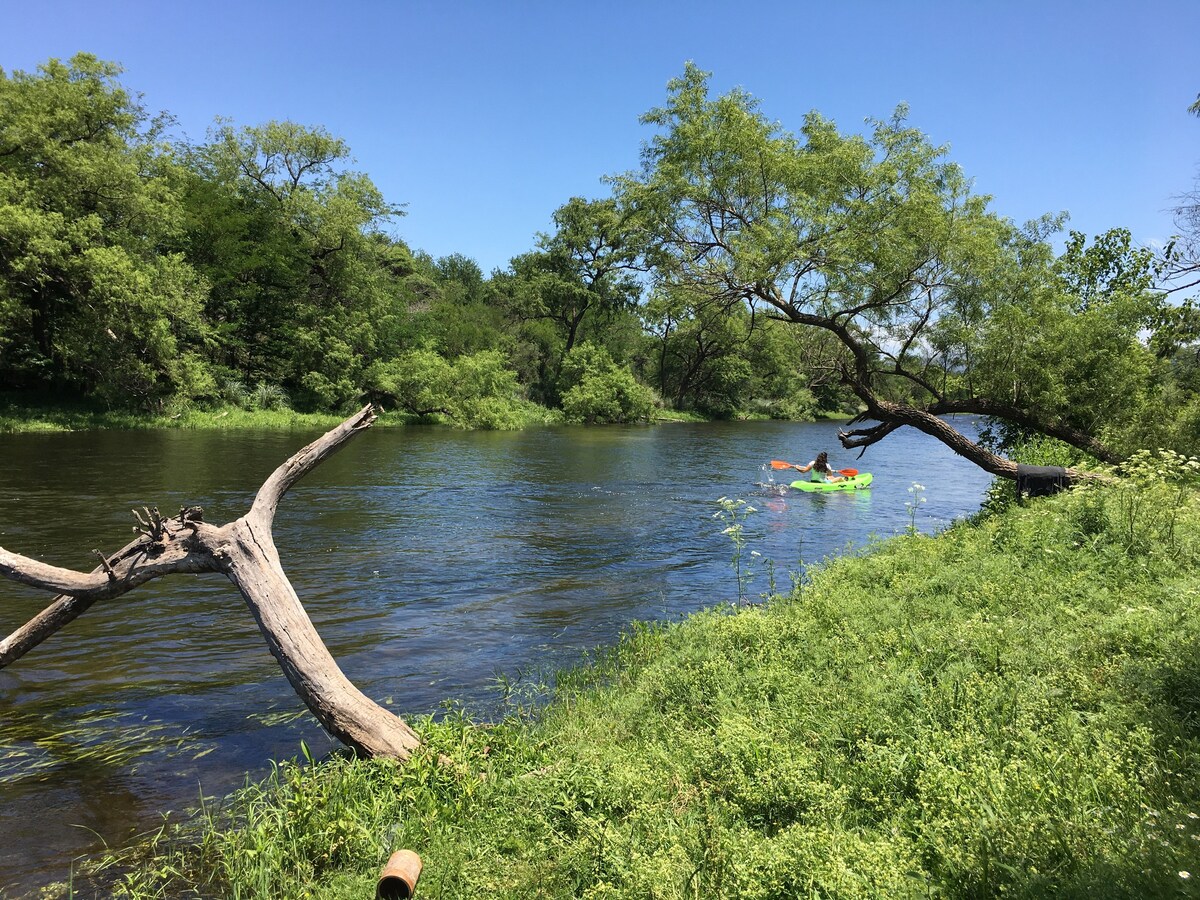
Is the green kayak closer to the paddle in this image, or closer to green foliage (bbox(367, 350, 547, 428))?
the paddle

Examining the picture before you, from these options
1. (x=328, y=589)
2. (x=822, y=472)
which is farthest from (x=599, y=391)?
(x=328, y=589)

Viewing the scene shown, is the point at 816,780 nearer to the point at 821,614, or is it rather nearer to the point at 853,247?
the point at 821,614

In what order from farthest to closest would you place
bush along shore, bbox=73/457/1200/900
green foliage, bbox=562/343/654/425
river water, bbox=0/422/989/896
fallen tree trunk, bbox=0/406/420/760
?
green foliage, bbox=562/343/654/425 < river water, bbox=0/422/989/896 < fallen tree trunk, bbox=0/406/420/760 < bush along shore, bbox=73/457/1200/900

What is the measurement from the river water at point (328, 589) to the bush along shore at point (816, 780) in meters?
0.93

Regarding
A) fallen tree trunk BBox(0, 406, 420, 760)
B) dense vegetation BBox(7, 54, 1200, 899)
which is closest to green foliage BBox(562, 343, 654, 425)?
dense vegetation BBox(7, 54, 1200, 899)

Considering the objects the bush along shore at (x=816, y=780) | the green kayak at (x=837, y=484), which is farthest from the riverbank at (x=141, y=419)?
the bush along shore at (x=816, y=780)

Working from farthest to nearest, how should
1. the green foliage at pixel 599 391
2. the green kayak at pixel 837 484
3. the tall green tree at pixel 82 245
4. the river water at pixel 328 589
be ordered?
the green foliage at pixel 599 391 < the tall green tree at pixel 82 245 < the green kayak at pixel 837 484 < the river water at pixel 328 589

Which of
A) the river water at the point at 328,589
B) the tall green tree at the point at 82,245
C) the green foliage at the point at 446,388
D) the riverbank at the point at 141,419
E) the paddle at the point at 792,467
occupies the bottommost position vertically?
the river water at the point at 328,589

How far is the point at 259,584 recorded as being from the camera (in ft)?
19.5

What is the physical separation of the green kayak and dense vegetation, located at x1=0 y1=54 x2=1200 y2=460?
2727 mm

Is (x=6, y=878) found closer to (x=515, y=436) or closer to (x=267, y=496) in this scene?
(x=267, y=496)

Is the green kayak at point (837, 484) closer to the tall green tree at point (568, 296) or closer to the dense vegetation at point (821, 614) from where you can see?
the dense vegetation at point (821, 614)

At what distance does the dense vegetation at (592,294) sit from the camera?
45.9ft

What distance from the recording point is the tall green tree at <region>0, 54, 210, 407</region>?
29719 millimetres
